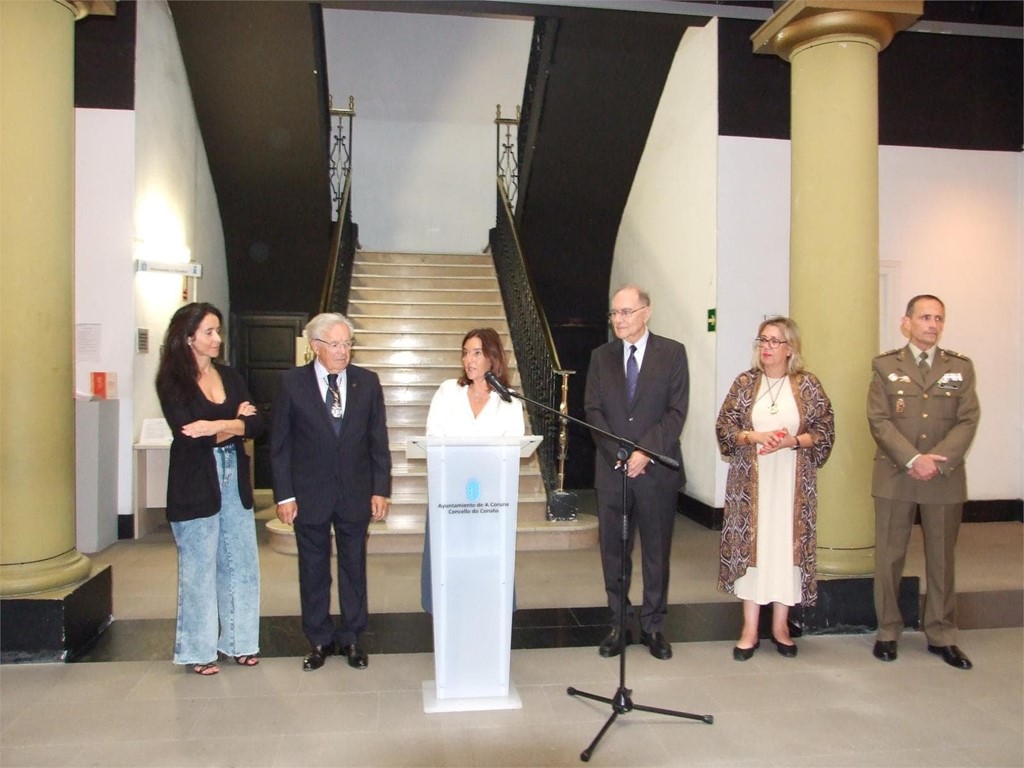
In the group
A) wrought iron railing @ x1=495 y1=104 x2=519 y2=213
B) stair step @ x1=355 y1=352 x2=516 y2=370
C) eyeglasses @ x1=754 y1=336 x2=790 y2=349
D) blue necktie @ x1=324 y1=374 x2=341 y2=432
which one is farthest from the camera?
wrought iron railing @ x1=495 y1=104 x2=519 y2=213

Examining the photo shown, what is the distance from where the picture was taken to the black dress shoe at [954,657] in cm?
378

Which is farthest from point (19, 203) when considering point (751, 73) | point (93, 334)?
point (751, 73)

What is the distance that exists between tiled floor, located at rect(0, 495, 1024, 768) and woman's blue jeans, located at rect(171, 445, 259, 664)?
0.14 meters

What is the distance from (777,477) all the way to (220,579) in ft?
8.71

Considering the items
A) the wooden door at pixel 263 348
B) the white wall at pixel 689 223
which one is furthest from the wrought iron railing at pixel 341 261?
the white wall at pixel 689 223

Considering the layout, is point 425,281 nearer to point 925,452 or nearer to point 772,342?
point 772,342

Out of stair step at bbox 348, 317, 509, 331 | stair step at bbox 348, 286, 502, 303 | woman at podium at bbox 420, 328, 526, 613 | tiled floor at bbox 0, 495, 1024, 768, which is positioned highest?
stair step at bbox 348, 286, 502, 303

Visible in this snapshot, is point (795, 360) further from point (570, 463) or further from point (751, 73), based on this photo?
point (570, 463)

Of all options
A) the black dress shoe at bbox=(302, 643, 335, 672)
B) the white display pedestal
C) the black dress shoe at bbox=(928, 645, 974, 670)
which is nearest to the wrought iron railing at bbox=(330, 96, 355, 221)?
the white display pedestal

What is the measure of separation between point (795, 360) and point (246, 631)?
287 centimetres

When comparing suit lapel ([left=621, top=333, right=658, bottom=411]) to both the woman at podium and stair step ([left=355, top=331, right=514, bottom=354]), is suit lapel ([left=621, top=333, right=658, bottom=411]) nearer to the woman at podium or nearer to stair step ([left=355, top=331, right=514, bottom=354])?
the woman at podium

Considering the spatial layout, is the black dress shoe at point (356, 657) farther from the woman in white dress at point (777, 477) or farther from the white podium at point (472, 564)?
the woman in white dress at point (777, 477)

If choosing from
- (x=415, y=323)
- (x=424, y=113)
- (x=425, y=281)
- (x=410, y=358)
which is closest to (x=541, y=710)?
(x=410, y=358)

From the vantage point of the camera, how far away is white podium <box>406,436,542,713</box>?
3223 millimetres
